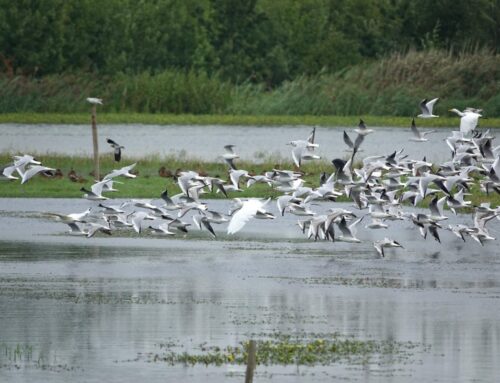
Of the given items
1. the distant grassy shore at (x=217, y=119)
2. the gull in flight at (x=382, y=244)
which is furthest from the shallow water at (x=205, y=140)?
the gull in flight at (x=382, y=244)

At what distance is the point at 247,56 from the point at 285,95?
12.5 meters

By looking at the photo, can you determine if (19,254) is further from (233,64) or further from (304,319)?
(233,64)

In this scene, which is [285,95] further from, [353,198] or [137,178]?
[353,198]

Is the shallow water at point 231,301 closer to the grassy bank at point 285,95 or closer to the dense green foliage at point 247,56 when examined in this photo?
the grassy bank at point 285,95

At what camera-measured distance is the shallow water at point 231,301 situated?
1819 centimetres

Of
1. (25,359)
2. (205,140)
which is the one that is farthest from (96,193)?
(205,140)

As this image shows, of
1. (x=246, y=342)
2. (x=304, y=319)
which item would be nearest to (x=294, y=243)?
(x=304, y=319)

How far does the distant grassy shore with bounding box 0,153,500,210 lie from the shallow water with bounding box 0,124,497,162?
3628mm

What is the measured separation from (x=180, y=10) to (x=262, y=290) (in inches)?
2018

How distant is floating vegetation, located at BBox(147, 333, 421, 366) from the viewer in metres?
18.5

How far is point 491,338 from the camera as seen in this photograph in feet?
65.9

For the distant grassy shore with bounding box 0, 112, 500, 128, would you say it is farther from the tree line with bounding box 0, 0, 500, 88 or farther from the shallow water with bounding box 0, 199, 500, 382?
the shallow water with bounding box 0, 199, 500, 382

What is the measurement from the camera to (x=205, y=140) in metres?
56.3

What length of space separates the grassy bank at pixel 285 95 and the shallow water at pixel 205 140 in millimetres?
662
